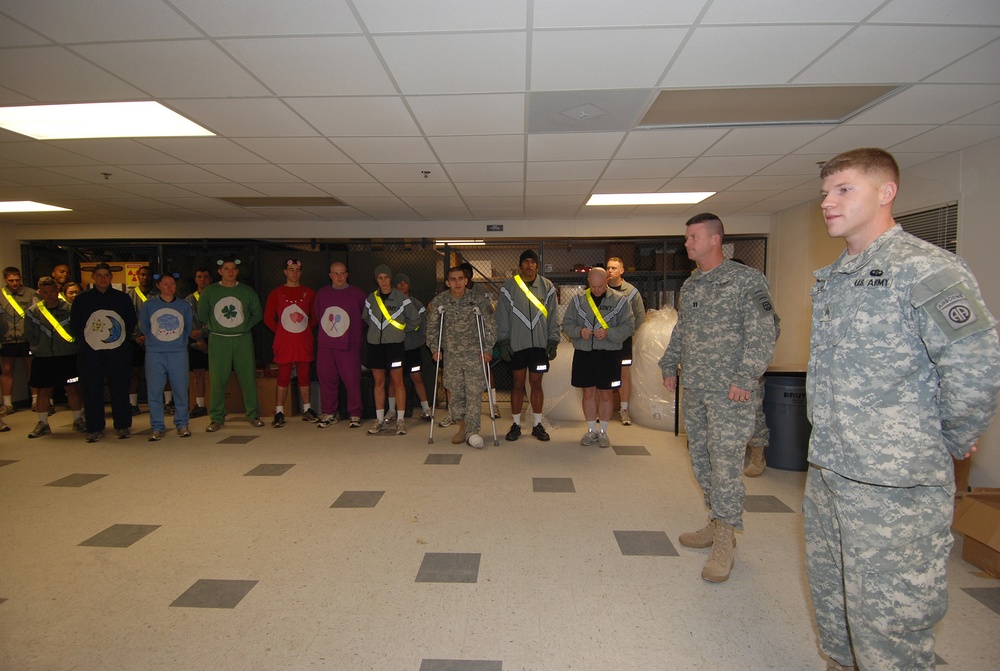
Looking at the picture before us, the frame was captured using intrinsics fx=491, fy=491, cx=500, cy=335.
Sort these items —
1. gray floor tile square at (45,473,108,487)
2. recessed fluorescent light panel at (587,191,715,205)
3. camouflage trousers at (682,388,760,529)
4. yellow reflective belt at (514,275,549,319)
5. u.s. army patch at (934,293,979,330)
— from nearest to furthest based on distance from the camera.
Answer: u.s. army patch at (934,293,979,330), camouflage trousers at (682,388,760,529), gray floor tile square at (45,473,108,487), yellow reflective belt at (514,275,549,319), recessed fluorescent light panel at (587,191,715,205)

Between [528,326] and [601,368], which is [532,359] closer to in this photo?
[528,326]

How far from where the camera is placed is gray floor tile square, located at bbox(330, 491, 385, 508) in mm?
3506

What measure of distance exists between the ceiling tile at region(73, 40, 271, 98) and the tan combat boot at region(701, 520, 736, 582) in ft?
12.0

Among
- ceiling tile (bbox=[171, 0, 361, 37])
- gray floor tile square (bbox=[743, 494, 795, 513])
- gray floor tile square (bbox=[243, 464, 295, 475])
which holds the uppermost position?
ceiling tile (bbox=[171, 0, 361, 37])

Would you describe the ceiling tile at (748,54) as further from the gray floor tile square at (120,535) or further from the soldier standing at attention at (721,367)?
the gray floor tile square at (120,535)

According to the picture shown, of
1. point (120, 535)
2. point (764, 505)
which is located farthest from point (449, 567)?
point (764, 505)

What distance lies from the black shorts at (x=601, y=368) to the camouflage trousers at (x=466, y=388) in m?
1.02

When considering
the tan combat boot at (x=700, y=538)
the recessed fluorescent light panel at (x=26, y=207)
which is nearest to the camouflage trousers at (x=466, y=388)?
the tan combat boot at (x=700, y=538)

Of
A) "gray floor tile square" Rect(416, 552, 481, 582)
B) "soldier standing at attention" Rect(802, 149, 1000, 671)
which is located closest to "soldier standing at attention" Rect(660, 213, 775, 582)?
"soldier standing at attention" Rect(802, 149, 1000, 671)

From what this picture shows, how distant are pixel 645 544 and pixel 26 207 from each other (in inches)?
335

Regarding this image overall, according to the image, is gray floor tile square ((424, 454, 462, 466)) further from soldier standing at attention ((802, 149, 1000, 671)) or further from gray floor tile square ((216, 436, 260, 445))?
soldier standing at attention ((802, 149, 1000, 671))

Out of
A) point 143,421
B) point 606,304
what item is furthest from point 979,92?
point 143,421

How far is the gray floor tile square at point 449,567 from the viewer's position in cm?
256

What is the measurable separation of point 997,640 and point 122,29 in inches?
190
